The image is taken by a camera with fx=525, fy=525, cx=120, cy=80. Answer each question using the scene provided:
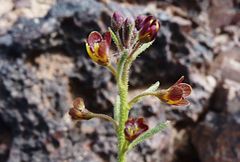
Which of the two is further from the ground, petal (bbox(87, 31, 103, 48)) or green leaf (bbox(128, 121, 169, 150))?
petal (bbox(87, 31, 103, 48))

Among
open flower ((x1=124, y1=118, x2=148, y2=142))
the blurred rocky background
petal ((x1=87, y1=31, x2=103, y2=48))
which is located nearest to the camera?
open flower ((x1=124, y1=118, x2=148, y2=142))

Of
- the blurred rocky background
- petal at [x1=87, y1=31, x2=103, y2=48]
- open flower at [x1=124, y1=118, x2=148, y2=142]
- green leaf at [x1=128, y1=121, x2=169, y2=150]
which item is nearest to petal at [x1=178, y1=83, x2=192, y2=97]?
green leaf at [x1=128, y1=121, x2=169, y2=150]

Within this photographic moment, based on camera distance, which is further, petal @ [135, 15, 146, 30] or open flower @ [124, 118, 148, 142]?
petal @ [135, 15, 146, 30]

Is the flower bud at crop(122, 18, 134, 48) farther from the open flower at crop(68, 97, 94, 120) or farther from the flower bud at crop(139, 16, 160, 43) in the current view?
the open flower at crop(68, 97, 94, 120)

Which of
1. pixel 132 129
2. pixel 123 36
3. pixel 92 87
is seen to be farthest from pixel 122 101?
pixel 92 87

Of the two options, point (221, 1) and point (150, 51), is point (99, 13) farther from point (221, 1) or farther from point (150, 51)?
point (221, 1)
